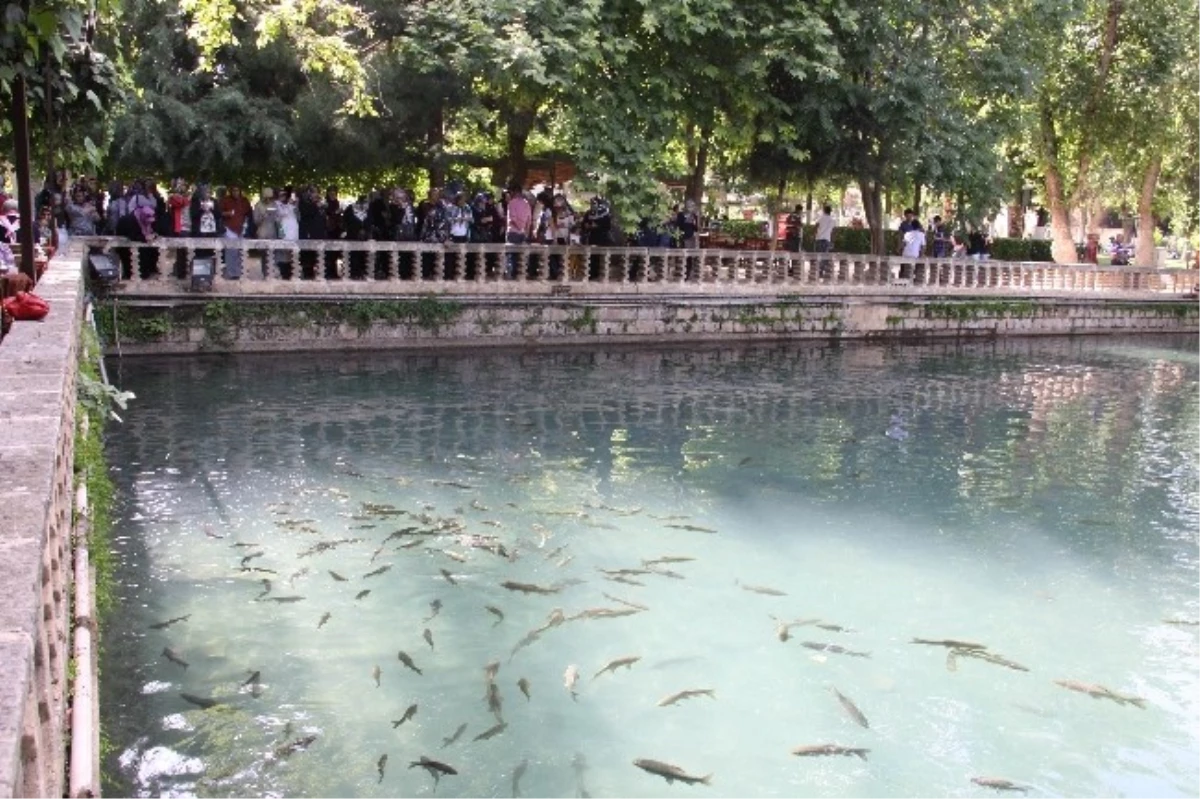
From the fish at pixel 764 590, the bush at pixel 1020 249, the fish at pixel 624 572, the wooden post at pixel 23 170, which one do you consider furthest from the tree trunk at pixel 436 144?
the bush at pixel 1020 249

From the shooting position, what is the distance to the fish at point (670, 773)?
5613mm

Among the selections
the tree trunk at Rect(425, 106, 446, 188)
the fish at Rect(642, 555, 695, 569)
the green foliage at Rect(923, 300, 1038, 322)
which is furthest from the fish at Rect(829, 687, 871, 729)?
the green foliage at Rect(923, 300, 1038, 322)

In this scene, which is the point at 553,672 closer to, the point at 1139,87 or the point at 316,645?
the point at 316,645

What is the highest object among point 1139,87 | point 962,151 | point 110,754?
point 1139,87

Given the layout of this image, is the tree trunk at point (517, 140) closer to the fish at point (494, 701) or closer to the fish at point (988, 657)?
the fish at point (988, 657)

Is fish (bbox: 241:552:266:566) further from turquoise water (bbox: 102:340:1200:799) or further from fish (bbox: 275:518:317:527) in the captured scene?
fish (bbox: 275:518:317:527)

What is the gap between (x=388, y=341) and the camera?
17219mm

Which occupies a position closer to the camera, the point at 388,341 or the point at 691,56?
the point at 388,341

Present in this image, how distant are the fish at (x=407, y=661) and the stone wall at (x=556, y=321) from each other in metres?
10.1

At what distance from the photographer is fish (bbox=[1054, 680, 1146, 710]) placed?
6.67 m

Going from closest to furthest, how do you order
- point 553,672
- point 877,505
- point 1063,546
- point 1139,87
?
point 553,672, point 1063,546, point 877,505, point 1139,87

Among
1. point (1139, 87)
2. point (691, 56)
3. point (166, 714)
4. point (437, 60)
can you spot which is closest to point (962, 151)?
point (691, 56)

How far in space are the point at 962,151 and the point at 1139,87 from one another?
7642 millimetres

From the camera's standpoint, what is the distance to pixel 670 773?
222 inches
